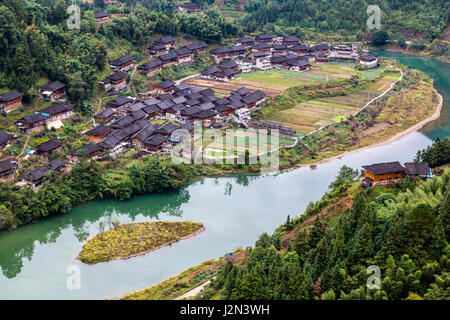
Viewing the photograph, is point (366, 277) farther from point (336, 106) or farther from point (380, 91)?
point (380, 91)

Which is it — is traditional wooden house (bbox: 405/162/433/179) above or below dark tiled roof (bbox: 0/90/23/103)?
below

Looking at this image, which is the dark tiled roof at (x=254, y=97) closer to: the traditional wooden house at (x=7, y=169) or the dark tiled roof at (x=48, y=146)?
the dark tiled roof at (x=48, y=146)

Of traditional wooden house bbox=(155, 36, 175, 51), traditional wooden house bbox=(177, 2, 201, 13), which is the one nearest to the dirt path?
traditional wooden house bbox=(155, 36, 175, 51)

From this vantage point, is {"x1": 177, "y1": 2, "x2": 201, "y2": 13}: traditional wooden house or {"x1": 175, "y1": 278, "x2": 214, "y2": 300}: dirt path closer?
{"x1": 175, "y1": 278, "x2": 214, "y2": 300}: dirt path

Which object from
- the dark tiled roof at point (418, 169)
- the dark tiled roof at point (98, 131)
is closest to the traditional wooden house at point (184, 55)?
the dark tiled roof at point (98, 131)

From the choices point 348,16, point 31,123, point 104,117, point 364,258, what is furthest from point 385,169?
point 348,16

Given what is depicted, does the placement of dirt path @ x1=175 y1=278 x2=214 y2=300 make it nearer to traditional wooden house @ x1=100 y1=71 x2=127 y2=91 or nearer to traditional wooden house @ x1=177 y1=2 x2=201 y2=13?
traditional wooden house @ x1=100 y1=71 x2=127 y2=91

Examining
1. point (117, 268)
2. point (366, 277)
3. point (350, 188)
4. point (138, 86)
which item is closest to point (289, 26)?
point (138, 86)
